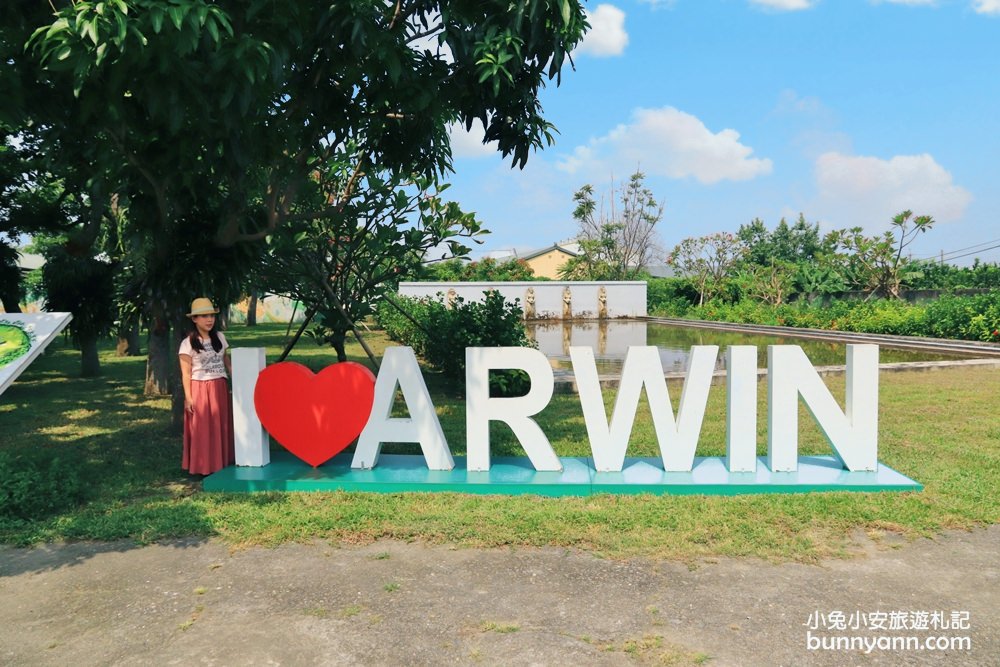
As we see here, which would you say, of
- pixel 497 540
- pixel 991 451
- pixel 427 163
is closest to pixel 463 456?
pixel 497 540

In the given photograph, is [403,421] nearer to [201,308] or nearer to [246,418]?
[246,418]

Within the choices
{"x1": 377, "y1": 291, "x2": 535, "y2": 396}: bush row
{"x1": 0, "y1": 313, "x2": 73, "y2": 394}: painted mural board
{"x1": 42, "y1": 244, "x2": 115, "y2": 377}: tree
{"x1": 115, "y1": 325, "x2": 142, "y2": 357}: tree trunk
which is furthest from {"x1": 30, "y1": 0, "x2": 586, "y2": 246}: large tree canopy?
{"x1": 115, "y1": 325, "x2": 142, "y2": 357}: tree trunk

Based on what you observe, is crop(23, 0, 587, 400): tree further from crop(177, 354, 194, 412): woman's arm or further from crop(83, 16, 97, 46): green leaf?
crop(177, 354, 194, 412): woman's arm

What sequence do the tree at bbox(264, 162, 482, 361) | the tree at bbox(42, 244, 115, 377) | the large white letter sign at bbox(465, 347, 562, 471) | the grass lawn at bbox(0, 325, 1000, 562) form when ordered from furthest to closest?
the tree at bbox(42, 244, 115, 377), the tree at bbox(264, 162, 482, 361), the large white letter sign at bbox(465, 347, 562, 471), the grass lawn at bbox(0, 325, 1000, 562)

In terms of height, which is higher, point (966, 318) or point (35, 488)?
point (966, 318)

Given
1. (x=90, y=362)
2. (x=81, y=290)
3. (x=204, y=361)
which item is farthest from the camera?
(x=90, y=362)

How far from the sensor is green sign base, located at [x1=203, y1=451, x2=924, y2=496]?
18.6 feet

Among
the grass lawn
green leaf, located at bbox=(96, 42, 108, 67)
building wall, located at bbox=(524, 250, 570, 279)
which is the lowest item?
the grass lawn

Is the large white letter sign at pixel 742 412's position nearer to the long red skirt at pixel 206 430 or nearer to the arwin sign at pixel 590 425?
the arwin sign at pixel 590 425

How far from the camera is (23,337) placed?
20.9 feet

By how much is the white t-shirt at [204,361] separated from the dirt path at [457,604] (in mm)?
1904

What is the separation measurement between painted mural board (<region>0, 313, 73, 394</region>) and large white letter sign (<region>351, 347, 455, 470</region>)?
A: 274cm

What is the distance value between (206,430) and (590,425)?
10.7ft

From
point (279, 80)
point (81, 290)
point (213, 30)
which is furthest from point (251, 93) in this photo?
point (81, 290)
